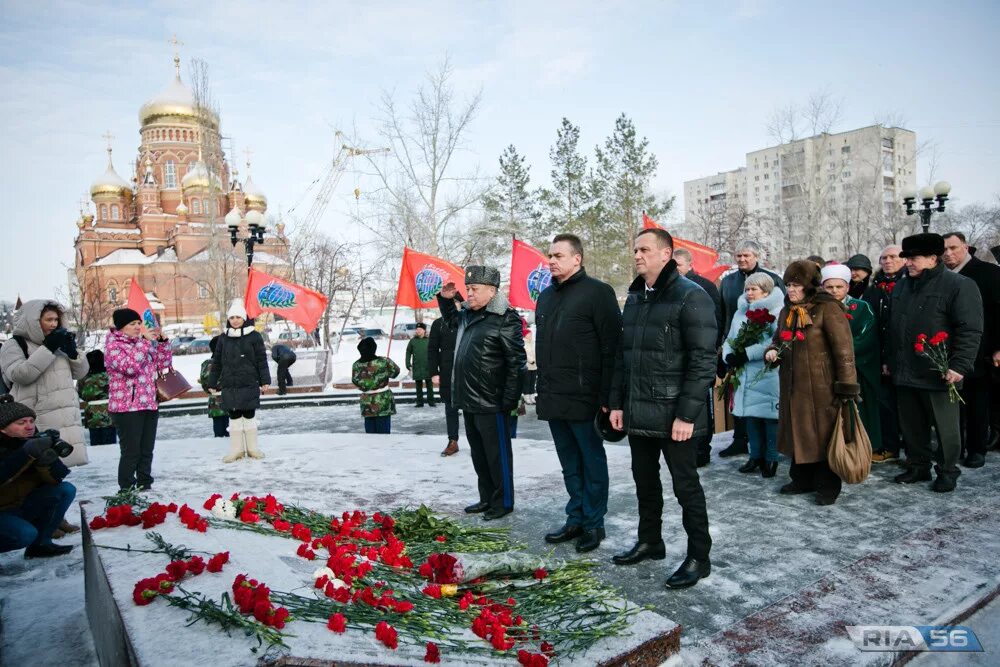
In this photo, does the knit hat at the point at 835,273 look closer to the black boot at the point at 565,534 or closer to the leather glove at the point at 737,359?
the leather glove at the point at 737,359

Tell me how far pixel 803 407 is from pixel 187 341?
48.4 m

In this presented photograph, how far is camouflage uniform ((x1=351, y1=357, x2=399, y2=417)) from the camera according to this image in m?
8.85

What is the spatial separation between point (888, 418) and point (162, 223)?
222 ft

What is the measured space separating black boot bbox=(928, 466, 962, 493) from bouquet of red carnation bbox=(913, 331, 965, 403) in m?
0.59

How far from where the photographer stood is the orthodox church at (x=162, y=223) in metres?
57.4

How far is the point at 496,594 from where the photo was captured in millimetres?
3053

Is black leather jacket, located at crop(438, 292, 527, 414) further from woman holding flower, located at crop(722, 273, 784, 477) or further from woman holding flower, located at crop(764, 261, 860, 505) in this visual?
woman holding flower, located at crop(722, 273, 784, 477)

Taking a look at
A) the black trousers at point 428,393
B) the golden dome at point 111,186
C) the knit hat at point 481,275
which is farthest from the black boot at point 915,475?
the golden dome at point 111,186

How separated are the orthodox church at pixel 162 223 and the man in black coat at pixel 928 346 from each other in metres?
53.4

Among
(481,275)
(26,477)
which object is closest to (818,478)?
(481,275)

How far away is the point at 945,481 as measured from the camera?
17.0ft

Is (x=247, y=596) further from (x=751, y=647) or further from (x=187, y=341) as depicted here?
(x=187, y=341)

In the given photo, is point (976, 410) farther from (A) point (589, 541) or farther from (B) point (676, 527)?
(A) point (589, 541)

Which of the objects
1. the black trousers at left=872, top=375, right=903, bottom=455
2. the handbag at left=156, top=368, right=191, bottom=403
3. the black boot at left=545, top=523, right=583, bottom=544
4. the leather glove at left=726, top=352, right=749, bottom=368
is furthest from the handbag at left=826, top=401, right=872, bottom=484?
the handbag at left=156, top=368, right=191, bottom=403
